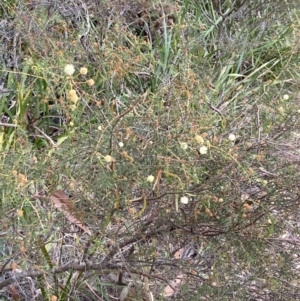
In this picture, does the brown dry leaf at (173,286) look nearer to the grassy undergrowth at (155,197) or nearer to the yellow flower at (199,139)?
the grassy undergrowth at (155,197)

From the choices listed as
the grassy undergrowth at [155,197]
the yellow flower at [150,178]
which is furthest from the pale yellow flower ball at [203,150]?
the yellow flower at [150,178]

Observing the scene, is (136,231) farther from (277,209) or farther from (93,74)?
(93,74)

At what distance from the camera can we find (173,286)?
158cm

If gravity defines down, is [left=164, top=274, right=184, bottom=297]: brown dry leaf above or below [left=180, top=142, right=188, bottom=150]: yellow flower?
below

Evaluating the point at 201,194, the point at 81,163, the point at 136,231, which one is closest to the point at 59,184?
the point at 81,163


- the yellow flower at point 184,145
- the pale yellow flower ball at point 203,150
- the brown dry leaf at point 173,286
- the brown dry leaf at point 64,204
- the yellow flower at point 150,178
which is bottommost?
the brown dry leaf at point 173,286

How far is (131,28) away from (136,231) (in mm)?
1385

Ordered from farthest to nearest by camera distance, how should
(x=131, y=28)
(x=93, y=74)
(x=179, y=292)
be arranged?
Result: (x=131, y=28) < (x=93, y=74) < (x=179, y=292)

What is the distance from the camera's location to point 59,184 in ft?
4.57

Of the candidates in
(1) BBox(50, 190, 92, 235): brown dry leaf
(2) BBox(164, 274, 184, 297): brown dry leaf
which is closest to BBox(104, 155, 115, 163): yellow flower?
(1) BBox(50, 190, 92, 235): brown dry leaf

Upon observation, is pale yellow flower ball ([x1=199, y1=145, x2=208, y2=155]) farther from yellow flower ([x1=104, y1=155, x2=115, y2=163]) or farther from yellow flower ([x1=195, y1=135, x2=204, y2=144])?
yellow flower ([x1=104, y1=155, x2=115, y2=163])

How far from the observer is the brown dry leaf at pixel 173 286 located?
1.56m

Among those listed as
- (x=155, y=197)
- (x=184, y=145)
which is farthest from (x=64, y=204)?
(x=184, y=145)

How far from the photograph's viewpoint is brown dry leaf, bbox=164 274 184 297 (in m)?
1.56
